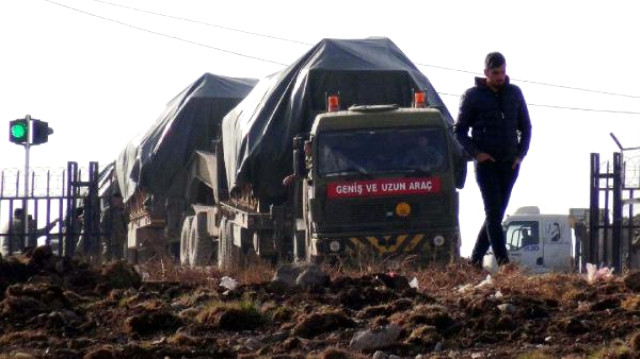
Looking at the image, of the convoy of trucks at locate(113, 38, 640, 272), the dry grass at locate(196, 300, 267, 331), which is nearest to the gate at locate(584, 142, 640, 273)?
the convoy of trucks at locate(113, 38, 640, 272)

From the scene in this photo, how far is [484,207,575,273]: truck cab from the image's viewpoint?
114ft

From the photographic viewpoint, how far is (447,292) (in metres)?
11.9

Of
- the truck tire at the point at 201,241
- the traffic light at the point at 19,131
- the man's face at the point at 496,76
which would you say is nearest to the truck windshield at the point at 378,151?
the man's face at the point at 496,76

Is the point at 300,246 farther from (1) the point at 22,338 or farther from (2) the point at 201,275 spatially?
(1) the point at 22,338

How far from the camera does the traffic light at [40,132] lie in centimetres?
2650

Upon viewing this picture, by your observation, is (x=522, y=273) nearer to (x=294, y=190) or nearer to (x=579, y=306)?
(x=579, y=306)

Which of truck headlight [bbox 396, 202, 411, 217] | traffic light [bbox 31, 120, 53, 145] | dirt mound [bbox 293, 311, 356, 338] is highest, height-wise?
traffic light [bbox 31, 120, 53, 145]

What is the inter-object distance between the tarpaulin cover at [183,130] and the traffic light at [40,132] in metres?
2.74

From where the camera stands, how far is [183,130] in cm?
2894

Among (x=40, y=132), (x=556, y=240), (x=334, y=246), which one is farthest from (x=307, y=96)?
(x=556, y=240)

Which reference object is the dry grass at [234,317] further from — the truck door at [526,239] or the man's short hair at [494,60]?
the truck door at [526,239]

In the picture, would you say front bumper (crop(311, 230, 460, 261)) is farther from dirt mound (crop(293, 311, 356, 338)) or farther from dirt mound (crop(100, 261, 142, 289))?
dirt mound (crop(293, 311, 356, 338))

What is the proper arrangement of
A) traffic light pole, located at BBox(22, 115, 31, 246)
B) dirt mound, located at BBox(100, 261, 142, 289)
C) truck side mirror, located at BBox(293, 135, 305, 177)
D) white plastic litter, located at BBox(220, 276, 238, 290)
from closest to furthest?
white plastic litter, located at BBox(220, 276, 238, 290) → dirt mound, located at BBox(100, 261, 142, 289) → truck side mirror, located at BBox(293, 135, 305, 177) → traffic light pole, located at BBox(22, 115, 31, 246)

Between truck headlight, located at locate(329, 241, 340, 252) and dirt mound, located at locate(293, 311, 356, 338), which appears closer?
dirt mound, located at locate(293, 311, 356, 338)
